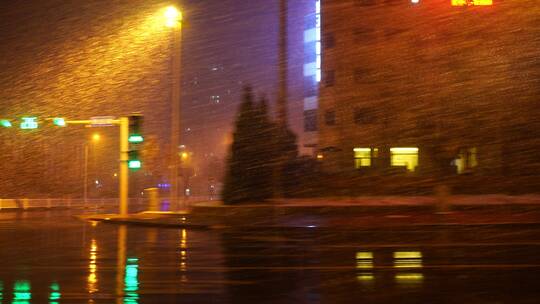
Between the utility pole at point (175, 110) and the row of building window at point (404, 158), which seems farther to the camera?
the row of building window at point (404, 158)

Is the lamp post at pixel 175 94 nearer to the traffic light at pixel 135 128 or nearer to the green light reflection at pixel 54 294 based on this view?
the traffic light at pixel 135 128

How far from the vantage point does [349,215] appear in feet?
85.2

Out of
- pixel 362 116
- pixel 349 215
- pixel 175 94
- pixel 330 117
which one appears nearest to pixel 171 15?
pixel 175 94

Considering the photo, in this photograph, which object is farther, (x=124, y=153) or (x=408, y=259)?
(x=124, y=153)

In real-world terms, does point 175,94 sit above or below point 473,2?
below

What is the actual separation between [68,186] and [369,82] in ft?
143

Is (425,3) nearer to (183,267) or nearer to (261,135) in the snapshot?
(261,135)

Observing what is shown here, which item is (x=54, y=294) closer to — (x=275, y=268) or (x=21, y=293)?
(x=21, y=293)

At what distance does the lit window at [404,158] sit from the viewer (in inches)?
1623

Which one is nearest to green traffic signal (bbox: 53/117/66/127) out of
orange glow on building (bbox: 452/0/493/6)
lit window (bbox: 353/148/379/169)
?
lit window (bbox: 353/148/379/169)

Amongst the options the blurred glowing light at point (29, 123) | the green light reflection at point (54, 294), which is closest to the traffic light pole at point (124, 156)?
the blurred glowing light at point (29, 123)

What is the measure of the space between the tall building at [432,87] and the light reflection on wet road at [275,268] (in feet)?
55.8

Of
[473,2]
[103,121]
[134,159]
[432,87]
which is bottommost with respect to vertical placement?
[134,159]

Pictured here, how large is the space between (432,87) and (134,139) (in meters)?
20.7
